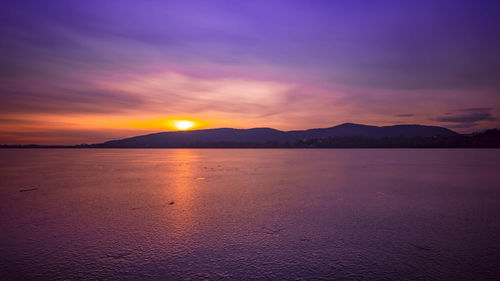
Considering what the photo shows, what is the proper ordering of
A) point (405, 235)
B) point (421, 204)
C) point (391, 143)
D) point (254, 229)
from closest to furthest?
point (405, 235) < point (254, 229) < point (421, 204) < point (391, 143)

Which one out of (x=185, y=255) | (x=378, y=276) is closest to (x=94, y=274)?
(x=185, y=255)

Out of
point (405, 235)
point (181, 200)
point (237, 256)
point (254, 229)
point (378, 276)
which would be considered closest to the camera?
point (378, 276)

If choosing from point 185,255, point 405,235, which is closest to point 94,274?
point 185,255

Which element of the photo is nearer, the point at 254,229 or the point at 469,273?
the point at 469,273

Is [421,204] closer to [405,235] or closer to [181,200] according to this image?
Answer: [405,235]

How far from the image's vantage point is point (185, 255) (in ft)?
16.5

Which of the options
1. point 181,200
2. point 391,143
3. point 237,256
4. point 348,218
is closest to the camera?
point 237,256

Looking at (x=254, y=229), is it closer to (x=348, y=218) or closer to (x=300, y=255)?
(x=300, y=255)

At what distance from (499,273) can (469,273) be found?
442 millimetres

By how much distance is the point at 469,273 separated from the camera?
4316 millimetres

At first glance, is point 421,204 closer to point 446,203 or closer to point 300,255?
point 446,203

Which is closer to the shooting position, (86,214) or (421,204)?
(86,214)

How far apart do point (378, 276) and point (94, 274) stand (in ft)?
14.4

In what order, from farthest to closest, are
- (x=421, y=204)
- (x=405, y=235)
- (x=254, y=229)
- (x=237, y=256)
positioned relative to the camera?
1. (x=421, y=204)
2. (x=254, y=229)
3. (x=405, y=235)
4. (x=237, y=256)
